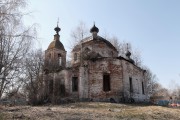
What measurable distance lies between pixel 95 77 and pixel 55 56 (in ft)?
22.7

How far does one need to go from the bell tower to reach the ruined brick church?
0.45 feet

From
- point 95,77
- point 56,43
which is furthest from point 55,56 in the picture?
point 95,77

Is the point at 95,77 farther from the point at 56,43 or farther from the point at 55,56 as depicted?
the point at 56,43

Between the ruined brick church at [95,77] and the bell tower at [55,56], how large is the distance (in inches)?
5.4

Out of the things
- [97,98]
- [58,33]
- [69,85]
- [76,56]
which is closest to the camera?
[97,98]

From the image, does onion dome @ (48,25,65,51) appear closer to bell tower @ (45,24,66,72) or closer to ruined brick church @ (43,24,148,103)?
bell tower @ (45,24,66,72)

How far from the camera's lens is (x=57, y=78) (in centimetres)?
2588

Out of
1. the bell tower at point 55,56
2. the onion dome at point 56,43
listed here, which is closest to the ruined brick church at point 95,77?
the bell tower at point 55,56

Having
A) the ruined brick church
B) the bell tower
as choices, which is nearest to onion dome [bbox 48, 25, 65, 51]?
the bell tower

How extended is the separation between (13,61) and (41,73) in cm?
1639

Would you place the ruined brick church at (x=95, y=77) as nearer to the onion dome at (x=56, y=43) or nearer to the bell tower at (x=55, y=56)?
the bell tower at (x=55, y=56)

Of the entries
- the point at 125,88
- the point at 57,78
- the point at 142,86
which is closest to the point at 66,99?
the point at 57,78

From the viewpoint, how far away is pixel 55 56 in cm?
2825

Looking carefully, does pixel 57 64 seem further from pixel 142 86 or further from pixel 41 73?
pixel 142 86
